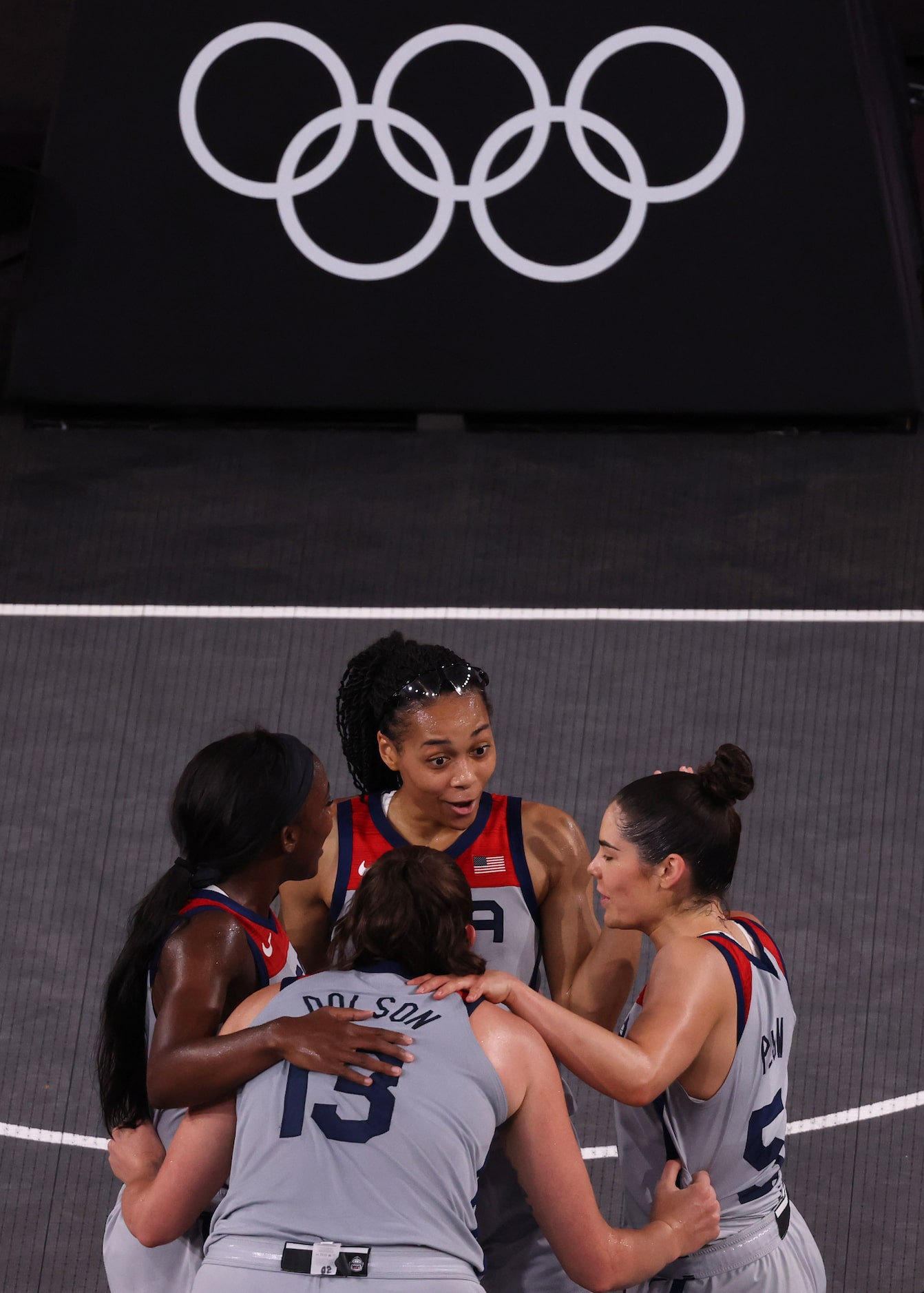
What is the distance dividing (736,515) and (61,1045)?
12.8 feet

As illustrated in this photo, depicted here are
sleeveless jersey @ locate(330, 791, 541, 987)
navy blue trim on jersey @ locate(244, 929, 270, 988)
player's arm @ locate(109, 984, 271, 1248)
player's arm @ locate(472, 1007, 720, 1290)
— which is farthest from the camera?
sleeveless jersey @ locate(330, 791, 541, 987)

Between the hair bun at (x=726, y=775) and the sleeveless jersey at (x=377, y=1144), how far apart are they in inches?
27.1

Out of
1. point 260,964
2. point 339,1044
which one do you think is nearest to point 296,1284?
point 339,1044

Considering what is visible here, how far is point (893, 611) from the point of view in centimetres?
690

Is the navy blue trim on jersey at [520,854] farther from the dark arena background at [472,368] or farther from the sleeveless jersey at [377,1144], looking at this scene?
the dark arena background at [472,368]

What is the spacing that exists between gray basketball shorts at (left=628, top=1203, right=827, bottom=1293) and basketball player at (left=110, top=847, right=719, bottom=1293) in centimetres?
→ 31

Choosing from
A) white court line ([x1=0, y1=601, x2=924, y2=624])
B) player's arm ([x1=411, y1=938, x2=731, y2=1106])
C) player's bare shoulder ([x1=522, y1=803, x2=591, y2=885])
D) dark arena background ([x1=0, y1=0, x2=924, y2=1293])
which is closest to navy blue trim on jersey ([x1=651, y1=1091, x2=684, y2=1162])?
player's arm ([x1=411, y1=938, x2=731, y2=1106])

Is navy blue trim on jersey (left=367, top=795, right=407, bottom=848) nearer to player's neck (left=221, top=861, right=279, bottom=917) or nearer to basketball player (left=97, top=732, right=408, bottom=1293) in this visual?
basketball player (left=97, top=732, right=408, bottom=1293)

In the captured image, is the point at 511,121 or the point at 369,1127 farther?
the point at 511,121

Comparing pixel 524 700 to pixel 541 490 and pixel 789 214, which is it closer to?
pixel 541 490

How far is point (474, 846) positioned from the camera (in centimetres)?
350

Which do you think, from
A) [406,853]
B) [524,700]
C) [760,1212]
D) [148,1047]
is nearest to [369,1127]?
[406,853]

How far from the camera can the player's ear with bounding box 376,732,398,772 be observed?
3.58m

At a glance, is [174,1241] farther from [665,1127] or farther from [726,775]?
[726,775]
